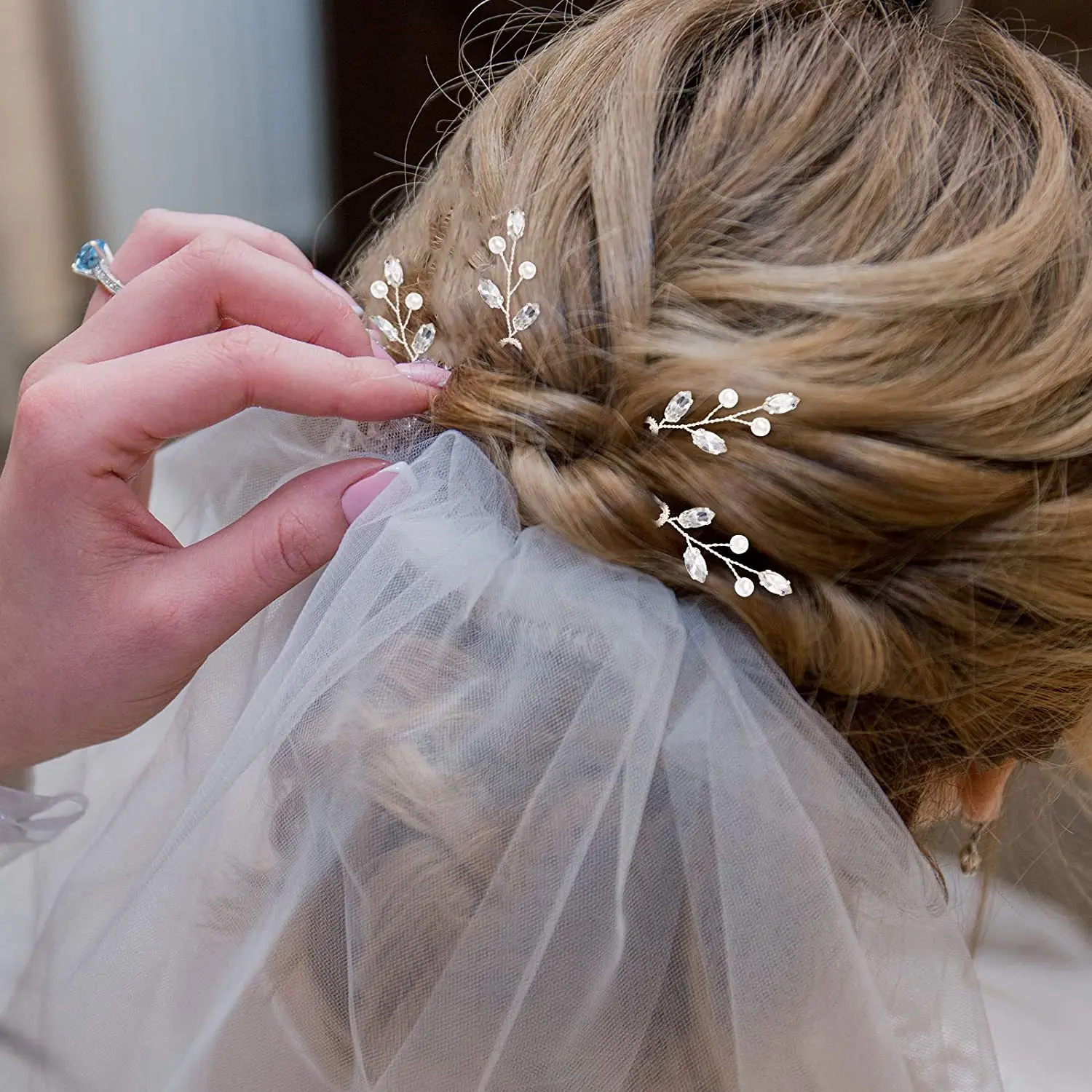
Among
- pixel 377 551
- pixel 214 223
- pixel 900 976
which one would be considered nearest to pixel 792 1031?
pixel 900 976

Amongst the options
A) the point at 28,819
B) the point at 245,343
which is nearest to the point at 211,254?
the point at 245,343

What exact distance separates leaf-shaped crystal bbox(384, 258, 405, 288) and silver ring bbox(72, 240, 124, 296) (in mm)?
249

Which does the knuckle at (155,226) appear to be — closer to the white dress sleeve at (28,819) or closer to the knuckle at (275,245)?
the knuckle at (275,245)

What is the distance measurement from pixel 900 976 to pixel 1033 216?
45 centimetres

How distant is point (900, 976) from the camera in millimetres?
611

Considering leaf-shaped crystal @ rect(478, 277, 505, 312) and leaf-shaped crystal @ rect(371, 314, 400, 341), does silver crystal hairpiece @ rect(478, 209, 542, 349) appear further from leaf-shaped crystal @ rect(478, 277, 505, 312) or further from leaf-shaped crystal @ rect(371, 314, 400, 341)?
leaf-shaped crystal @ rect(371, 314, 400, 341)

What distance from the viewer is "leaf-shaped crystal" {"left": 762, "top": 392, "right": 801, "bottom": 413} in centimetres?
50

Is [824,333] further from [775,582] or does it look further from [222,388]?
[222,388]

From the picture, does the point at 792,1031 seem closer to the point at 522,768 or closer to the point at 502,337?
the point at 522,768

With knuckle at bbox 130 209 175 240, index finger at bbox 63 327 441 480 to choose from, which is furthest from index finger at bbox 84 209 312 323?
index finger at bbox 63 327 441 480

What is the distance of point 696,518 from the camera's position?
20.6 inches

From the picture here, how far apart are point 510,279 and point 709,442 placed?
0.49 feet

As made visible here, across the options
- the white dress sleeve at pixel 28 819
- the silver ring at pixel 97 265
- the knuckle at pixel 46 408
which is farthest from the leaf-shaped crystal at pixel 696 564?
the white dress sleeve at pixel 28 819

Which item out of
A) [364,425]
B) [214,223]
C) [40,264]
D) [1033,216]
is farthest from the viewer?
[40,264]
